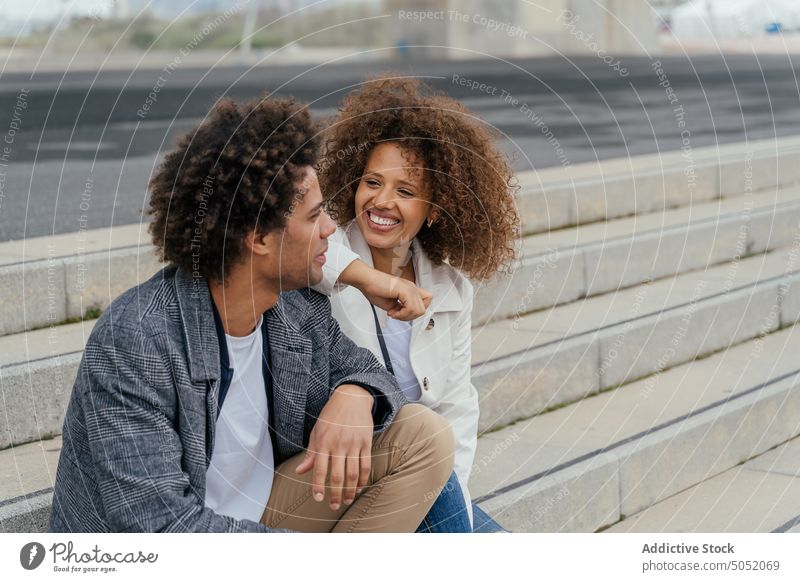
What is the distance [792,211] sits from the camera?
612 cm

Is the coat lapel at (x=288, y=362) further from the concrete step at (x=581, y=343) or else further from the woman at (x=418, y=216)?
the concrete step at (x=581, y=343)

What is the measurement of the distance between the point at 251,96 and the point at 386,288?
8.67m

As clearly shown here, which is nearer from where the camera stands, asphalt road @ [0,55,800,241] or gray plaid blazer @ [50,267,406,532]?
gray plaid blazer @ [50,267,406,532]

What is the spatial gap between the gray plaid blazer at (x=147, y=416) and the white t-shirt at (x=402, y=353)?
0.53 m

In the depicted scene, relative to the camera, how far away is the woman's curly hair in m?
2.85

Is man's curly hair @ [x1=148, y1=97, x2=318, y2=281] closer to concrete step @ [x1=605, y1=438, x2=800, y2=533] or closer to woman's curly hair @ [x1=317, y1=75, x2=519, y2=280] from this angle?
woman's curly hair @ [x1=317, y1=75, x2=519, y2=280]

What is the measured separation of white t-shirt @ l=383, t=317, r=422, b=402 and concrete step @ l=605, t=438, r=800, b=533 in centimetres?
108

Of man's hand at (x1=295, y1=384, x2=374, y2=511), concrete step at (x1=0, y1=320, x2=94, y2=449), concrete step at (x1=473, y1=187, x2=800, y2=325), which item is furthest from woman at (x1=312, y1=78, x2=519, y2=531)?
concrete step at (x1=473, y1=187, x2=800, y2=325)

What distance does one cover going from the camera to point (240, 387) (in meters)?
2.35

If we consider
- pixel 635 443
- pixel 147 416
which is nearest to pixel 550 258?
pixel 635 443

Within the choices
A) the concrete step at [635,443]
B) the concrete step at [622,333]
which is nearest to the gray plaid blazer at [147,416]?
the concrete step at [635,443]
